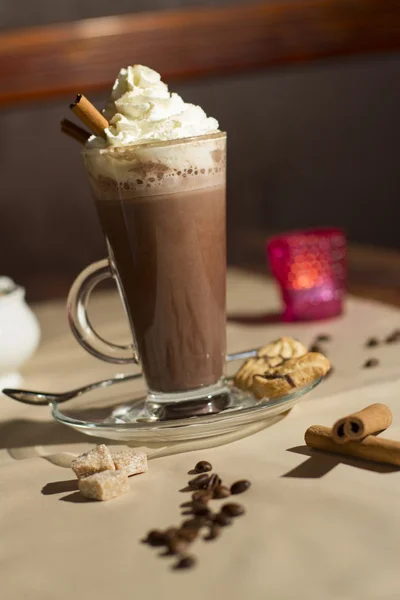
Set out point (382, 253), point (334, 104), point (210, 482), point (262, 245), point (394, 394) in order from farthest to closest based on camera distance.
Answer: point (334, 104) → point (262, 245) → point (382, 253) → point (394, 394) → point (210, 482)

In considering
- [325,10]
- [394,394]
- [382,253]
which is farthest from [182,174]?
[325,10]

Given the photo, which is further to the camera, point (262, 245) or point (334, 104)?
point (334, 104)

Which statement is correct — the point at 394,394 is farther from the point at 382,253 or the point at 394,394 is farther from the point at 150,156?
the point at 382,253

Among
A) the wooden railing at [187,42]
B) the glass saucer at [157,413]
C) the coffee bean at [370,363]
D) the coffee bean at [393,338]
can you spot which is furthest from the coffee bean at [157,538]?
the wooden railing at [187,42]

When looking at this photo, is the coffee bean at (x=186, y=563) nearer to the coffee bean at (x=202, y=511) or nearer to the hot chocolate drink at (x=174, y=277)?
the coffee bean at (x=202, y=511)

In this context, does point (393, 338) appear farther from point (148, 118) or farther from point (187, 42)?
point (187, 42)

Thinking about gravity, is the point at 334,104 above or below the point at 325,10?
below
